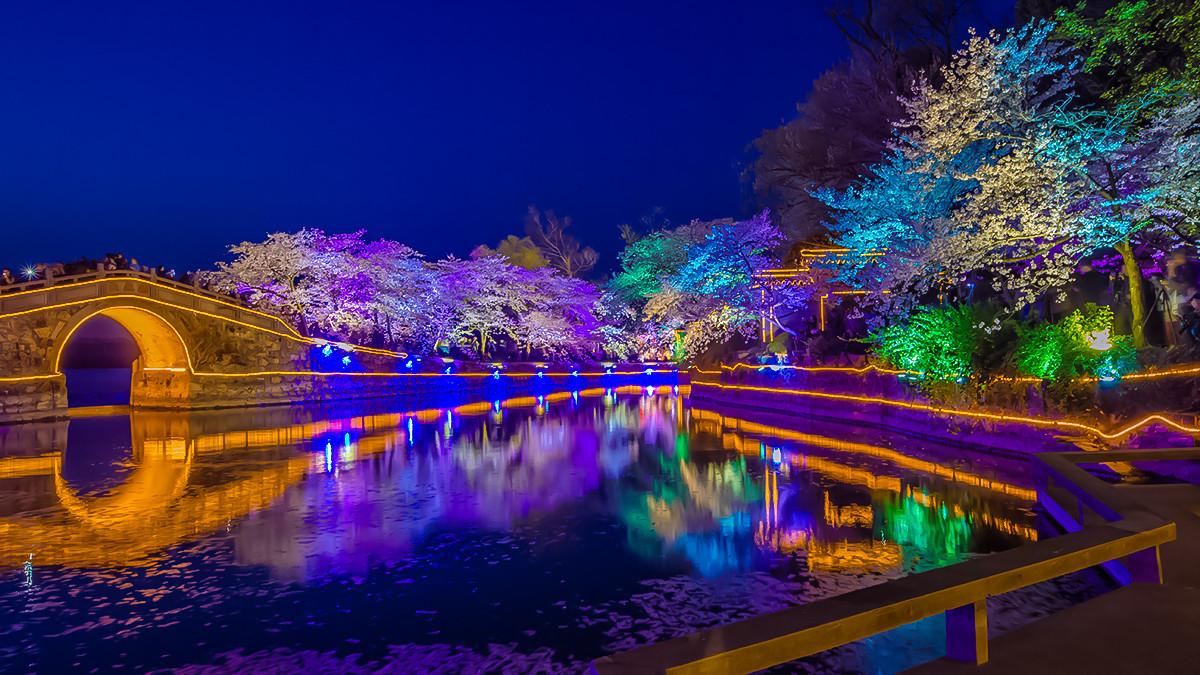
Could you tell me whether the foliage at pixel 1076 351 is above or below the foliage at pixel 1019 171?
below

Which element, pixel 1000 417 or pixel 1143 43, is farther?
pixel 1143 43

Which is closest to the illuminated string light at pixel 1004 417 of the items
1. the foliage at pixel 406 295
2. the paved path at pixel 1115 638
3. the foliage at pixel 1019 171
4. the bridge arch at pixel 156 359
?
the foliage at pixel 1019 171

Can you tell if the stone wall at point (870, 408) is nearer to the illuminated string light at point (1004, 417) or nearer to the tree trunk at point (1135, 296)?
the illuminated string light at point (1004, 417)

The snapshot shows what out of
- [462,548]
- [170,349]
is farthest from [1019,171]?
[170,349]

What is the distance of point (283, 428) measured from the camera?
1956 cm

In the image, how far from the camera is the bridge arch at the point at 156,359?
2520cm

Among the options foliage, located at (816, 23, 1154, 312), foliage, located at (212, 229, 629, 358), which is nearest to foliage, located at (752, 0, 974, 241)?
foliage, located at (816, 23, 1154, 312)

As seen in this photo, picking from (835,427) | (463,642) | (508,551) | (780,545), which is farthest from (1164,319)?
(463,642)

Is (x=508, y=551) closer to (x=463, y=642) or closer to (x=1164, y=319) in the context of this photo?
(x=463, y=642)

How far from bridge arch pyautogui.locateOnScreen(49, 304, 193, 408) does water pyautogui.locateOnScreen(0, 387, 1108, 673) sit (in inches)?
495

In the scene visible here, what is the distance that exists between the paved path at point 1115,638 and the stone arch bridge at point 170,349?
26579 mm

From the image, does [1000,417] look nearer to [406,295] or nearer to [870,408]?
[870,408]

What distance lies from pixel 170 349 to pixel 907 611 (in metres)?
29.7

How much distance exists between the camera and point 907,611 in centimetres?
284
